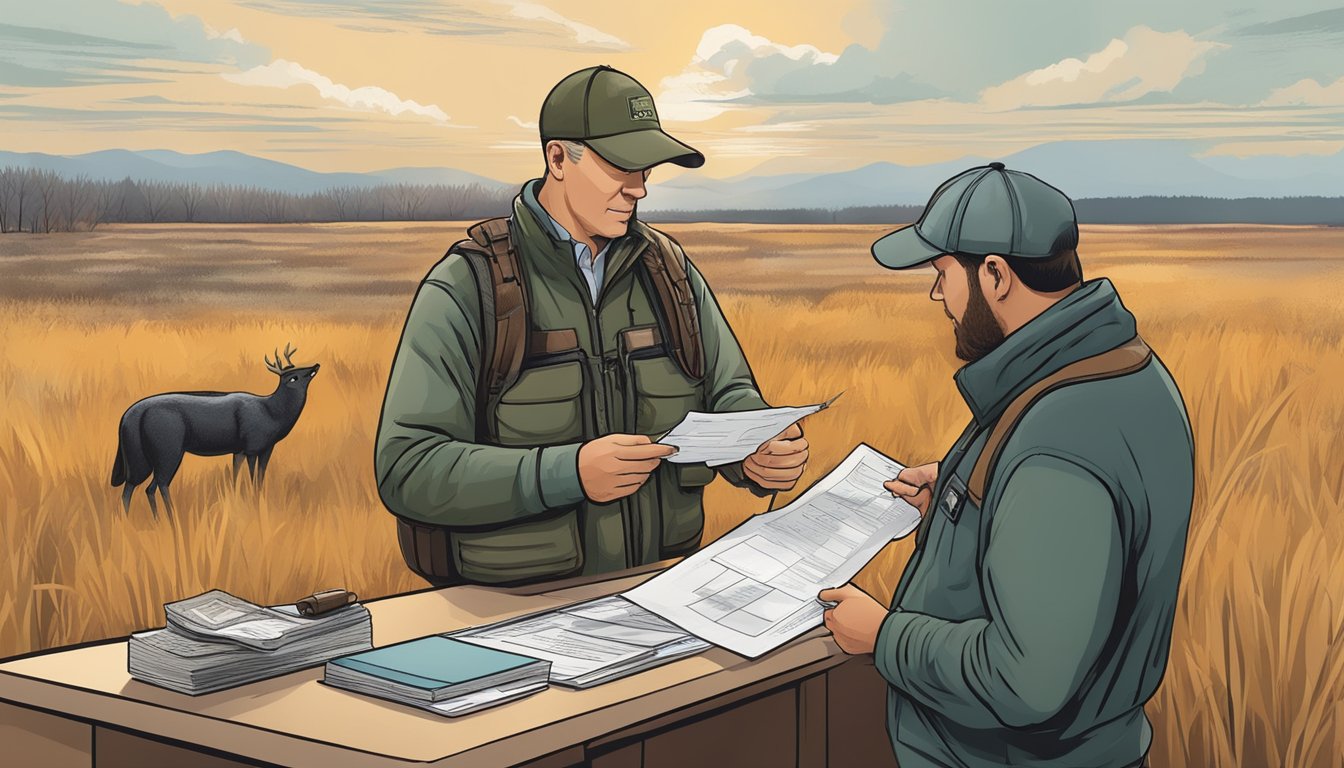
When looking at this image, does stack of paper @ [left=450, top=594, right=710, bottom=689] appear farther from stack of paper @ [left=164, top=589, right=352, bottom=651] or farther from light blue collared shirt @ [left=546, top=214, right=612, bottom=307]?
light blue collared shirt @ [left=546, top=214, right=612, bottom=307]

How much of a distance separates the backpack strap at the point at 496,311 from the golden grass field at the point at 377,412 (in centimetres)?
158

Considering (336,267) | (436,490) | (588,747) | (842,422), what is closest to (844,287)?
(336,267)

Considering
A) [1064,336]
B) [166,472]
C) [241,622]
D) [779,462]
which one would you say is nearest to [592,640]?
[241,622]

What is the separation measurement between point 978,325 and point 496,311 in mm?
1110

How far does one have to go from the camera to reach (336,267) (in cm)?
872

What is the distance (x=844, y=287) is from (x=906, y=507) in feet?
26.1

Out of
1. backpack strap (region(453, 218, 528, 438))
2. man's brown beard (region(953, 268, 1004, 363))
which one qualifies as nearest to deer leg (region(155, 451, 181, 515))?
backpack strap (region(453, 218, 528, 438))

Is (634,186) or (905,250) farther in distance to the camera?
(634,186)

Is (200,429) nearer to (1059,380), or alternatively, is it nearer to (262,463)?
(262,463)

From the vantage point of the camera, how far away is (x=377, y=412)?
18.5 feet

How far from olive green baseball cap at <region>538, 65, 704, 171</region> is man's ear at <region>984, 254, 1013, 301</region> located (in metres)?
0.99

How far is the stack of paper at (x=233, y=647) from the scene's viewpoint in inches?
70.2

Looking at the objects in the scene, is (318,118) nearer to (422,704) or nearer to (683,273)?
(683,273)

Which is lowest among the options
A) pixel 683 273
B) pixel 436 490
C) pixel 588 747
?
pixel 588 747
